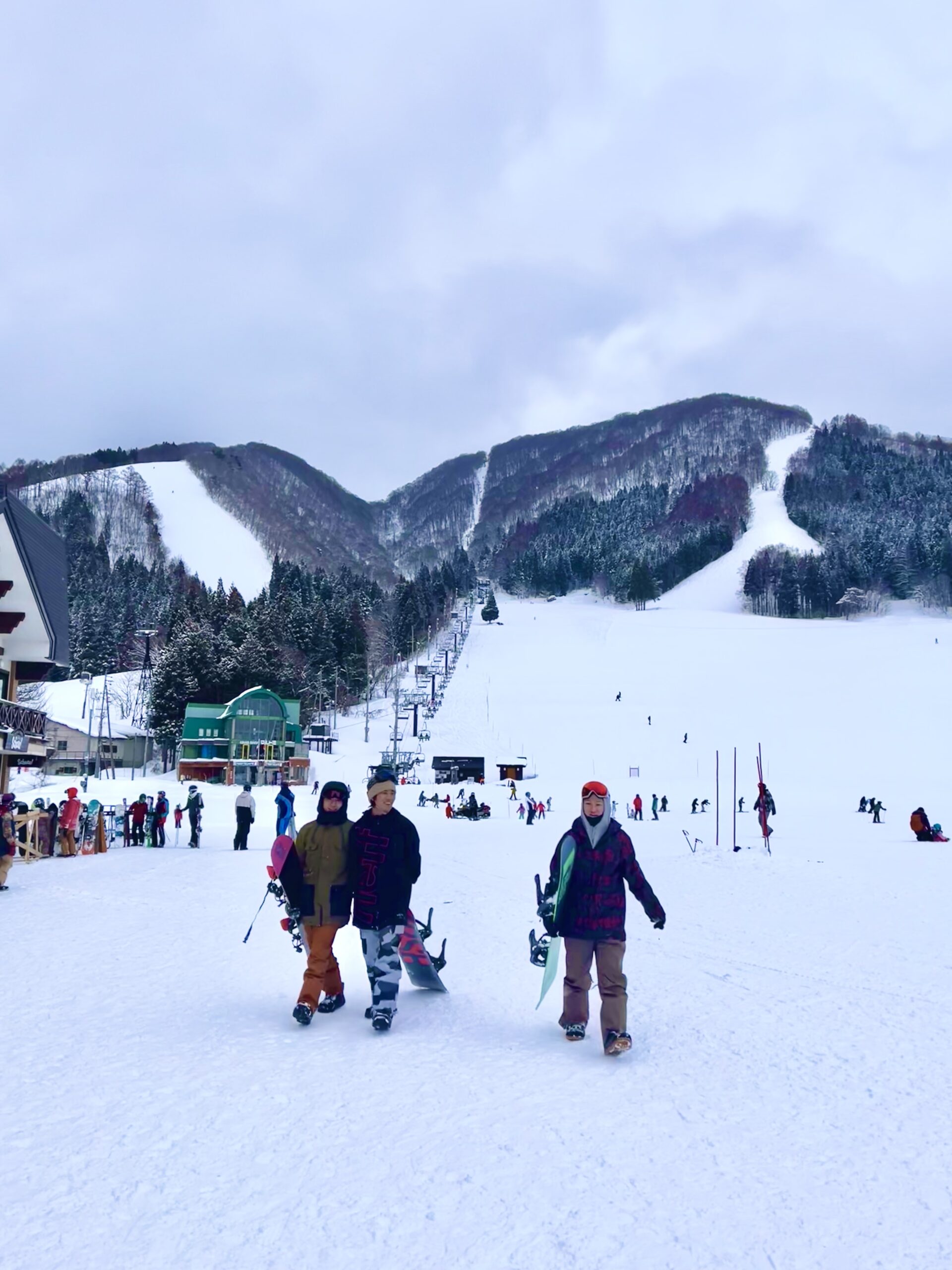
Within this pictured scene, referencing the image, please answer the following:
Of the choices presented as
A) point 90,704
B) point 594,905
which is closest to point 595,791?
Result: point 594,905

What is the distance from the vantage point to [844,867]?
1686 centimetres

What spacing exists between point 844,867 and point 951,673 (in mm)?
57240

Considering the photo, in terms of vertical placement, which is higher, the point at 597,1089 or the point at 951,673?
the point at 951,673

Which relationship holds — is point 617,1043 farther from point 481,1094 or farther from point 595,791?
point 595,791

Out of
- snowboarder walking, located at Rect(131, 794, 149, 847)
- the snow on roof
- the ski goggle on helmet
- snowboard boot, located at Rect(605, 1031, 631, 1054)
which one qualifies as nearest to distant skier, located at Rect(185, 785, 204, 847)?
snowboarder walking, located at Rect(131, 794, 149, 847)

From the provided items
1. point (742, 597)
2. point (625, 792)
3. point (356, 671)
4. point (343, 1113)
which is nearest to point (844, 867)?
point (343, 1113)

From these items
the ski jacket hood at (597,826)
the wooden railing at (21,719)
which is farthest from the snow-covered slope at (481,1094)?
the wooden railing at (21,719)

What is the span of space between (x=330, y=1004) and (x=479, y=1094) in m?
1.98

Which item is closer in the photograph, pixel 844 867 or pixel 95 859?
pixel 844 867

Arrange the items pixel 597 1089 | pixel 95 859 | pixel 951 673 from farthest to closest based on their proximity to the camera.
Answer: pixel 951 673 → pixel 95 859 → pixel 597 1089

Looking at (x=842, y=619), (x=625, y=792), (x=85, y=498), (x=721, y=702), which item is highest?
(x=85, y=498)

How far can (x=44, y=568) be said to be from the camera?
26.4m

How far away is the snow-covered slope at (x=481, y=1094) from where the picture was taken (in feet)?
10.1

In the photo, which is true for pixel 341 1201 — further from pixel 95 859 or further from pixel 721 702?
pixel 721 702
